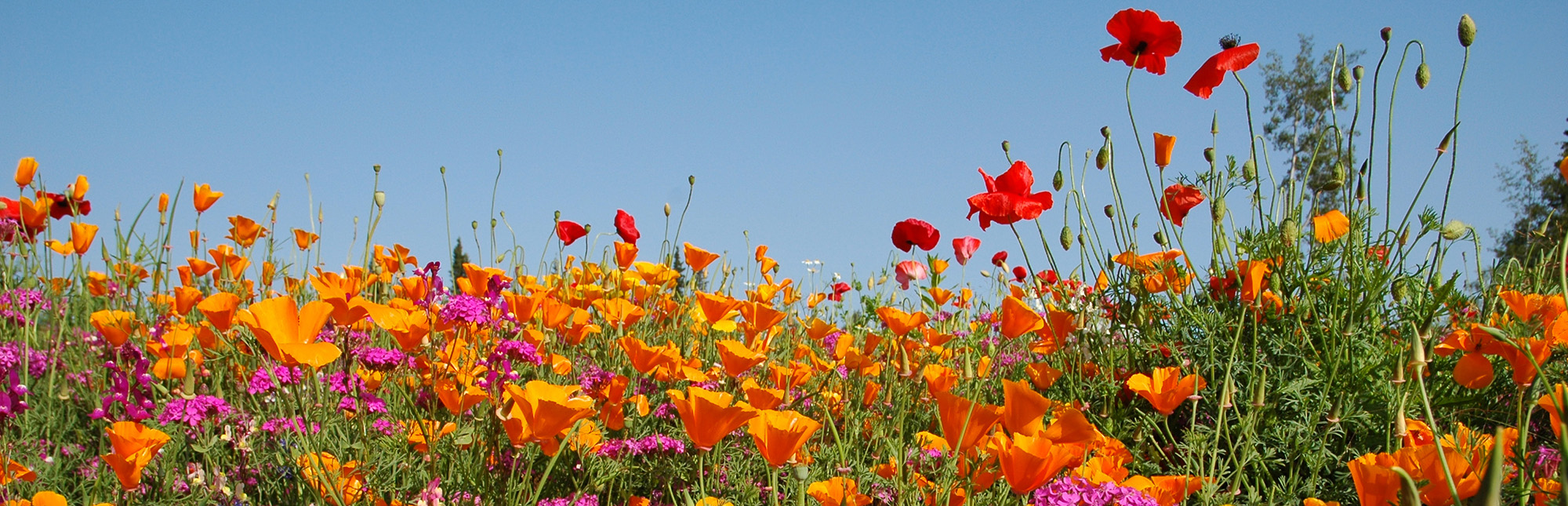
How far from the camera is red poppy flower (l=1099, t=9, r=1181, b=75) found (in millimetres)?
2432

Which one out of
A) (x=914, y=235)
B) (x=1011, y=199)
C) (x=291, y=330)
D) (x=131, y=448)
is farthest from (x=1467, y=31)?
(x=131, y=448)

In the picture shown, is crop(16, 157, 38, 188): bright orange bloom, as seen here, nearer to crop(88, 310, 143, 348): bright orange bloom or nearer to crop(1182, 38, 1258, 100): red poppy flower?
crop(88, 310, 143, 348): bright orange bloom

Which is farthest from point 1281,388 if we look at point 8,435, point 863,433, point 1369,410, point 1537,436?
point 8,435

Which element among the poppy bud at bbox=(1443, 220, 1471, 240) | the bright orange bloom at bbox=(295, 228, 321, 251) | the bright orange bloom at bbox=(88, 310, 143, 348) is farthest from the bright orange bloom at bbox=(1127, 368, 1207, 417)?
the bright orange bloom at bbox=(295, 228, 321, 251)

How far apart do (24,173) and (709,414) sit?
11.2ft

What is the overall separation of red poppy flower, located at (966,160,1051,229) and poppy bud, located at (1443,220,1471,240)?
100cm

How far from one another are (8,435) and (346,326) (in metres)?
1.38

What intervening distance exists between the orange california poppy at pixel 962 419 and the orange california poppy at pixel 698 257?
151 centimetres

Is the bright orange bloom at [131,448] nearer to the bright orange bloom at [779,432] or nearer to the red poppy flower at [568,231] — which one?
the bright orange bloom at [779,432]

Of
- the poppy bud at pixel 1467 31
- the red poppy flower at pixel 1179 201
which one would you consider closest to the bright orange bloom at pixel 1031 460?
the red poppy flower at pixel 1179 201

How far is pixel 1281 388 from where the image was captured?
2.14 meters

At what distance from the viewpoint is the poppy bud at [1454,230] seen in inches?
91.6

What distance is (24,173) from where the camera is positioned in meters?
3.40

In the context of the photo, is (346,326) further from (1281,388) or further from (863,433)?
(1281,388)
